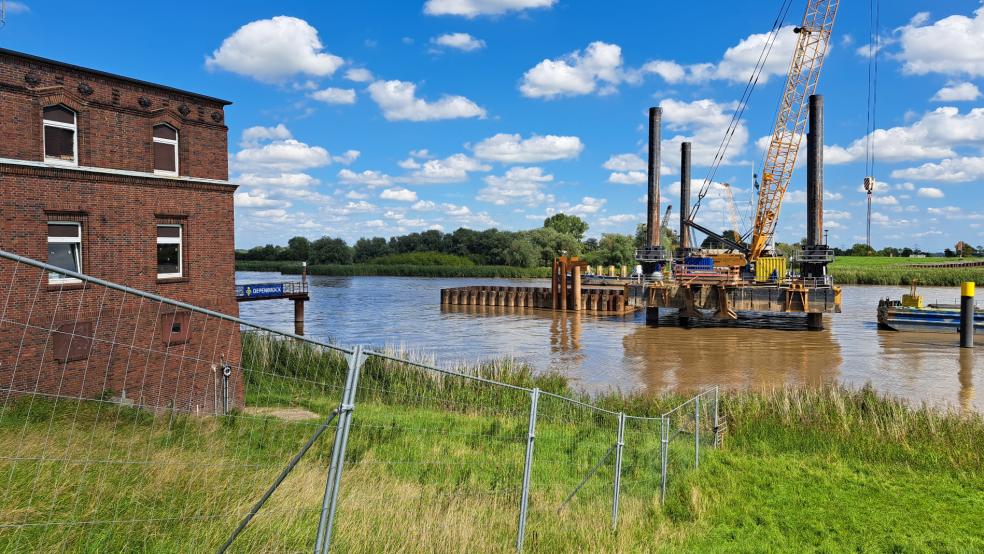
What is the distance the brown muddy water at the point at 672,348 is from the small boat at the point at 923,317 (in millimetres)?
584

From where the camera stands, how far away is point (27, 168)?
1515 cm

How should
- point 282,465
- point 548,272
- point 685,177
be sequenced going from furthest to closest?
point 548,272 → point 685,177 → point 282,465

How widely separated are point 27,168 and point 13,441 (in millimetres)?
10088

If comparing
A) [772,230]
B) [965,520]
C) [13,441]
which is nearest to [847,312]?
[772,230]

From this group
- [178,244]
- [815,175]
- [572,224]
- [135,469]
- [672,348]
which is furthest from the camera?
[572,224]

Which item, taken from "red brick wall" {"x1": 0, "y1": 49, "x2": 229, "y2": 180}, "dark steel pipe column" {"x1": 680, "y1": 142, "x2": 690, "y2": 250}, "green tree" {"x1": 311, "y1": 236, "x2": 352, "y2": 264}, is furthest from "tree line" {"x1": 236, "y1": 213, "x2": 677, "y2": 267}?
"red brick wall" {"x1": 0, "y1": 49, "x2": 229, "y2": 180}

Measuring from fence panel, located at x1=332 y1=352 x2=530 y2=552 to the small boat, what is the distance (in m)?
30.6

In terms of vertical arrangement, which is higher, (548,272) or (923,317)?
(548,272)

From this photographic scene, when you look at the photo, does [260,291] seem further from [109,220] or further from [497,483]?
[497,483]

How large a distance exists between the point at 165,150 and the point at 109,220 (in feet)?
8.62

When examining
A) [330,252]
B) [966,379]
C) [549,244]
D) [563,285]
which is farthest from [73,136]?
[330,252]

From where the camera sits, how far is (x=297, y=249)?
145500 mm

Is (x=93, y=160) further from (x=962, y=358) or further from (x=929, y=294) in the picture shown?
(x=929, y=294)

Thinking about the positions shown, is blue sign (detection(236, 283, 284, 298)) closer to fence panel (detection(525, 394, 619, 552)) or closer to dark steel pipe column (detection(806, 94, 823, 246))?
fence panel (detection(525, 394, 619, 552))
